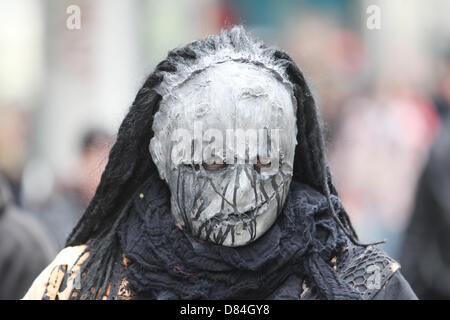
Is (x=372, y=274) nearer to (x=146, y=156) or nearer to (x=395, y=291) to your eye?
(x=395, y=291)

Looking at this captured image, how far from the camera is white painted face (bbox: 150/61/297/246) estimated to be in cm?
362

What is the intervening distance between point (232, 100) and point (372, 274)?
0.72 metres

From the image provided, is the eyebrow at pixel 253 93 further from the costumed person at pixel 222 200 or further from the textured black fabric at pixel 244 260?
the textured black fabric at pixel 244 260

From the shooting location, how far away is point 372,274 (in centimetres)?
375

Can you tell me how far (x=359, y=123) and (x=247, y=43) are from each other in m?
5.34

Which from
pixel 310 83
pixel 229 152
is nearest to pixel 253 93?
pixel 229 152

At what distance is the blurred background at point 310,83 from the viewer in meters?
6.84

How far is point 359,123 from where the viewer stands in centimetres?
917

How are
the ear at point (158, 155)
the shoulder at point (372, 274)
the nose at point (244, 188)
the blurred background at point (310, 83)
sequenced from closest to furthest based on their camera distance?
the nose at point (244, 188)
the shoulder at point (372, 274)
the ear at point (158, 155)
the blurred background at point (310, 83)

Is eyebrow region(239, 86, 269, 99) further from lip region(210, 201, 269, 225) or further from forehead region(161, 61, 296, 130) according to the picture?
lip region(210, 201, 269, 225)

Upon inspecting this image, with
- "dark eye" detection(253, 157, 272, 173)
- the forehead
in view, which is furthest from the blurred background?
"dark eye" detection(253, 157, 272, 173)

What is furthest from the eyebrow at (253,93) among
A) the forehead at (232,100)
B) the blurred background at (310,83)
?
the blurred background at (310,83)

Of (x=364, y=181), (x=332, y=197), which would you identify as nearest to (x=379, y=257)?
(x=332, y=197)

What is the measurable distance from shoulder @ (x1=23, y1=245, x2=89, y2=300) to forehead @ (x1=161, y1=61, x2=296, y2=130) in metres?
0.60
